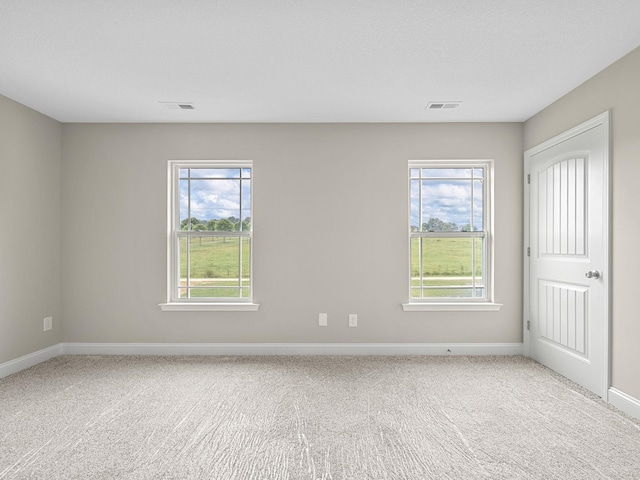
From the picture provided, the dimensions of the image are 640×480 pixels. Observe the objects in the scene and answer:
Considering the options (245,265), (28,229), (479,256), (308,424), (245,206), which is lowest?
(308,424)

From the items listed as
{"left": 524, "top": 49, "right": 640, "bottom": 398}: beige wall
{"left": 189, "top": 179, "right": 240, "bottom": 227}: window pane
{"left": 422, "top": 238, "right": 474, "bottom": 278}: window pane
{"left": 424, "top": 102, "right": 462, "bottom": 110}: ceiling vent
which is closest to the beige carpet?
{"left": 524, "top": 49, "right": 640, "bottom": 398}: beige wall

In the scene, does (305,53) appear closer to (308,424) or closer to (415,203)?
(415,203)

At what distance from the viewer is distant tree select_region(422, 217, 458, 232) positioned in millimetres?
4148

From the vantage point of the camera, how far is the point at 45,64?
2.75 metres

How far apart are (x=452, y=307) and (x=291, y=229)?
1.84 m

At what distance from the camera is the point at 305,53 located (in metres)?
2.59

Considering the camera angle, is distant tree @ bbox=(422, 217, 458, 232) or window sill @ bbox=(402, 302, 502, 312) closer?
window sill @ bbox=(402, 302, 502, 312)

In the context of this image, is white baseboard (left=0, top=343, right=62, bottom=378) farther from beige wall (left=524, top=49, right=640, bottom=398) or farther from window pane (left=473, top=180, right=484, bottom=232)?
beige wall (left=524, top=49, right=640, bottom=398)

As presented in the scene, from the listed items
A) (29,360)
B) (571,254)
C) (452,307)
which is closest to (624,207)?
(571,254)

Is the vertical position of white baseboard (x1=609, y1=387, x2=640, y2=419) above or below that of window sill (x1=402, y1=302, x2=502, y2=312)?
below

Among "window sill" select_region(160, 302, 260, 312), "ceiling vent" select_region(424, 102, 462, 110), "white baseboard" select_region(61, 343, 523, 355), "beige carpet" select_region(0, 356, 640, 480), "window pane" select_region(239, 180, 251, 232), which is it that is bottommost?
"beige carpet" select_region(0, 356, 640, 480)

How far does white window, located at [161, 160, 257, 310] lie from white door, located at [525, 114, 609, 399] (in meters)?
2.87

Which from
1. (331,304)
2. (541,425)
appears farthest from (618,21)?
(331,304)

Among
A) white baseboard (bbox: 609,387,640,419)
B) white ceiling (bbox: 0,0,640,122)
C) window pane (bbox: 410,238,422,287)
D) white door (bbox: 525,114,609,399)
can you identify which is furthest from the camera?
window pane (bbox: 410,238,422,287)
